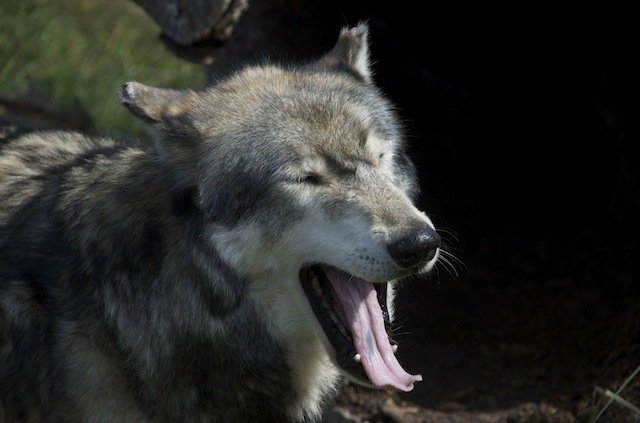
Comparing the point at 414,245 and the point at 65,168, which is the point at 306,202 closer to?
the point at 414,245

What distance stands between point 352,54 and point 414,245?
113 centimetres

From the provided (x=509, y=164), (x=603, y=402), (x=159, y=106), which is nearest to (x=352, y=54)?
(x=159, y=106)

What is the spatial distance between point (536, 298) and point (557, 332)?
33 centimetres

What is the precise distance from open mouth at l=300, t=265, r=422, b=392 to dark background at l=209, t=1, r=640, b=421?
167 centimetres

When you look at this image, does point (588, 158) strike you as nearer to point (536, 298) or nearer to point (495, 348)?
point (536, 298)

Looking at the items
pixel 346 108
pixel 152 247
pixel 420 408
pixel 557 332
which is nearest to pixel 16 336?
pixel 152 247

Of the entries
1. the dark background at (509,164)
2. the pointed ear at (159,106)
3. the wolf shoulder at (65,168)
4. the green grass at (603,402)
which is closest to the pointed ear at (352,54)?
the pointed ear at (159,106)

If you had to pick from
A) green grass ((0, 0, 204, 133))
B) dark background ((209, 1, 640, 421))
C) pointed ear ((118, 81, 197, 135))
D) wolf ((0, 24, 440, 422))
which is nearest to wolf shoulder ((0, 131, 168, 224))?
wolf ((0, 24, 440, 422))

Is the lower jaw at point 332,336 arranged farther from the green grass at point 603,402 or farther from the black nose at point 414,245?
the green grass at point 603,402

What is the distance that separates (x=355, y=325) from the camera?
147 inches

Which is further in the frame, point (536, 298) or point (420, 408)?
point (536, 298)

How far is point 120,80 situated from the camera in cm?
768

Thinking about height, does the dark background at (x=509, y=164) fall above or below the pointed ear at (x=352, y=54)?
below

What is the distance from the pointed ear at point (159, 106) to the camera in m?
3.62
